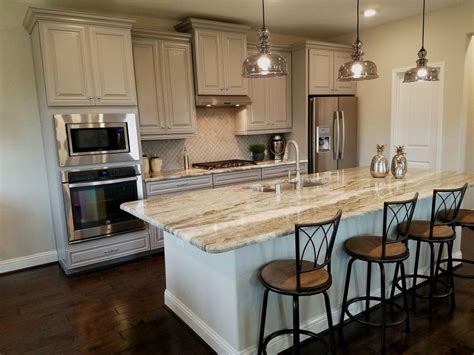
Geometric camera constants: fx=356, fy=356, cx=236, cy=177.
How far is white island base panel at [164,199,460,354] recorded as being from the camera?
2086 millimetres

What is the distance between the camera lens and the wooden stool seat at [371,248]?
2256 millimetres

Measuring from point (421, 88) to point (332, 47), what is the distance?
138 cm

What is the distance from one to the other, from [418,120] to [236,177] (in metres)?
2.69

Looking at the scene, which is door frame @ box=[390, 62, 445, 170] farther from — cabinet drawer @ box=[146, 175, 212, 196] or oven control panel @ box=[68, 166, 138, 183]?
oven control panel @ box=[68, 166, 138, 183]

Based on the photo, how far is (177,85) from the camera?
429cm

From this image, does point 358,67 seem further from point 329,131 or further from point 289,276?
point 329,131

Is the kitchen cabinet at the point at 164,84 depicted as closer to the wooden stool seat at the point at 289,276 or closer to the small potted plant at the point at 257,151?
the small potted plant at the point at 257,151

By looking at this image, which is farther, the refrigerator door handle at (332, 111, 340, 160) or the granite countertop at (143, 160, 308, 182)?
the refrigerator door handle at (332, 111, 340, 160)

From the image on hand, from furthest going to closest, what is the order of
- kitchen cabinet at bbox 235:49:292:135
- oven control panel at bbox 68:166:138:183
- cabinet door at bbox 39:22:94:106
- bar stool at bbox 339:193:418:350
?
1. kitchen cabinet at bbox 235:49:292:135
2. oven control panel at bbox 68:166:138:183
3. cabinet door at bbox 39:22:94:106
4. bar stool at bbox 339:193:418:350

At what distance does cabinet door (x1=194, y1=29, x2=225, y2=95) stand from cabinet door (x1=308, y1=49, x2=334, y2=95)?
141 centimetres

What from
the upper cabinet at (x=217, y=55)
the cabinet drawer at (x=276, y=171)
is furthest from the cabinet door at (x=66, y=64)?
the cabinet drawer at (x=276, y=171)

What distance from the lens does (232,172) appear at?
4504mm

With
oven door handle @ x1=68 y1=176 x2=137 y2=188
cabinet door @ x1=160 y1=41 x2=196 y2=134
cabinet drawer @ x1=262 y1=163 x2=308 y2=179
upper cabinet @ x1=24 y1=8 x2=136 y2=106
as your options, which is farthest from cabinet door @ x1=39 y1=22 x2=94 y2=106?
cabinet drawer @ x1=262 y1=163 x2=308 y2=179

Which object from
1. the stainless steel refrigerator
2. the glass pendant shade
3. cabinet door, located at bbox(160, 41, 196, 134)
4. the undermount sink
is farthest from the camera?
the stainless steel refrigerator
